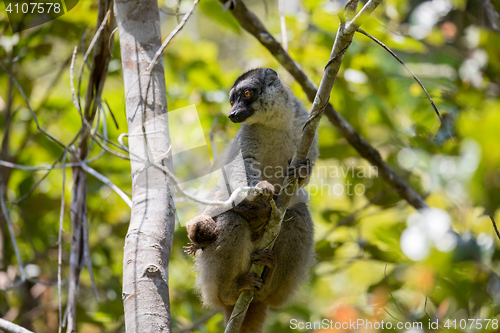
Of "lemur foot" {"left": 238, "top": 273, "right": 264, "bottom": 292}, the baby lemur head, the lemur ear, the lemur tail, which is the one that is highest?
the lemur ear

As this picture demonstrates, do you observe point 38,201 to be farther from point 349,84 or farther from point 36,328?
point 349,84

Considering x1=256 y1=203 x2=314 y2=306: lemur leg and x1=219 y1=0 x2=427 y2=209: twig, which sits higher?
x1=219 y1=0 x2=427 y2=209: twig

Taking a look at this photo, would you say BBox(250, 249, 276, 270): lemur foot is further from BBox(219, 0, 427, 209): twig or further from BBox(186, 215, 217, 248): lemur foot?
BBox(219, 0, 427, 209): twig

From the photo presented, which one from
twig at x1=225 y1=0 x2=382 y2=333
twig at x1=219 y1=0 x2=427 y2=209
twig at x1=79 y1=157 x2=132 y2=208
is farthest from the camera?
twig at x1=219 y1=0 x2=427 y2=209

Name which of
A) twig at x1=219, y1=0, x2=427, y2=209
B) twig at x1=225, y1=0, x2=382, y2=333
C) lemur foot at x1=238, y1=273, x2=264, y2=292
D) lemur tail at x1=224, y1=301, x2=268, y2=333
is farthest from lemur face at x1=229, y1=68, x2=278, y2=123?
lemur tail at x1=224, y1=301, x2=268, y2=333

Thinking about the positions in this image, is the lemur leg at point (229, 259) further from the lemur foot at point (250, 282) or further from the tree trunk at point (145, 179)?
the tree trunk at point (145, 179)

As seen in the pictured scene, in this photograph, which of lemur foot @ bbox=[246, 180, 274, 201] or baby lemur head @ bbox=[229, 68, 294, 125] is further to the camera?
baby lemur head @ bbox=[229, 68, 294, 125]

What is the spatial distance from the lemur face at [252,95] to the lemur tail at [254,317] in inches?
67.8

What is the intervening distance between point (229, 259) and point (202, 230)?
35 cm

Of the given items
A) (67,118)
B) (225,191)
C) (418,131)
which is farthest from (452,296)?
(67,118)

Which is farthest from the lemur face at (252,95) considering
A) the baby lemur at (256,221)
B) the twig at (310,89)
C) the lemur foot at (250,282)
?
the lemur foot at (250,282)

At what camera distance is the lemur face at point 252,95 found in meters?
4.34

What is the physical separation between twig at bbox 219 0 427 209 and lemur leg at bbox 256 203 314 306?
1079 mm

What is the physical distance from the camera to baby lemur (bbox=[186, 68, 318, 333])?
3746mm
